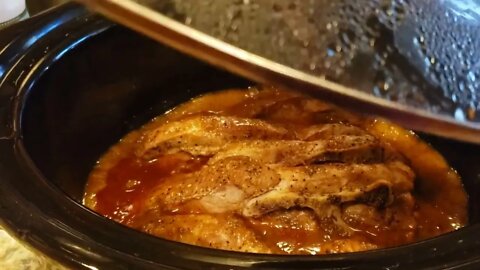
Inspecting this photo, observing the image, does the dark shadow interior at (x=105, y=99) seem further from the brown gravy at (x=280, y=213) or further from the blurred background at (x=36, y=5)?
the blurred background at (x=36, y=5)

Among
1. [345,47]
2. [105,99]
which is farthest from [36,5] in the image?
[345,47]

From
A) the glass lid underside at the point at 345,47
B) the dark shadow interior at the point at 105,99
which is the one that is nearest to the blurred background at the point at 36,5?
the dark shadow interior at the point at 105,99

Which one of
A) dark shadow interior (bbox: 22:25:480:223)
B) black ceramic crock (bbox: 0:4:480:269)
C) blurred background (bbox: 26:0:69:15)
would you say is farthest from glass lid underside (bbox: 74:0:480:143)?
blurred background (bbox: 26:0:69:15)

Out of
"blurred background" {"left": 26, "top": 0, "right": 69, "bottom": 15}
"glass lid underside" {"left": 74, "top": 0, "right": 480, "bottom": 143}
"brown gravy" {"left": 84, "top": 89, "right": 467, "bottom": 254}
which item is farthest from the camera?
"blurred background" {"left": 26, "top": 0, "right": 69, "bottom": 15}

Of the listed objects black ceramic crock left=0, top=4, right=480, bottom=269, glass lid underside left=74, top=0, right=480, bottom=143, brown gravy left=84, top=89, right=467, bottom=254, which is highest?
glass lid underside left=74, top=0, right=480, bottom=143

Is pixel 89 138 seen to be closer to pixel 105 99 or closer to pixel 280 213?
pixel 105 99

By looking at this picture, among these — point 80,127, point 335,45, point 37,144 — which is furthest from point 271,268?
point 80,127

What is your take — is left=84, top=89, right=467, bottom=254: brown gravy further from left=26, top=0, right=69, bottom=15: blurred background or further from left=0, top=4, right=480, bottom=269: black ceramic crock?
left=26, top=0, right=69, bottom=15: blurred background
